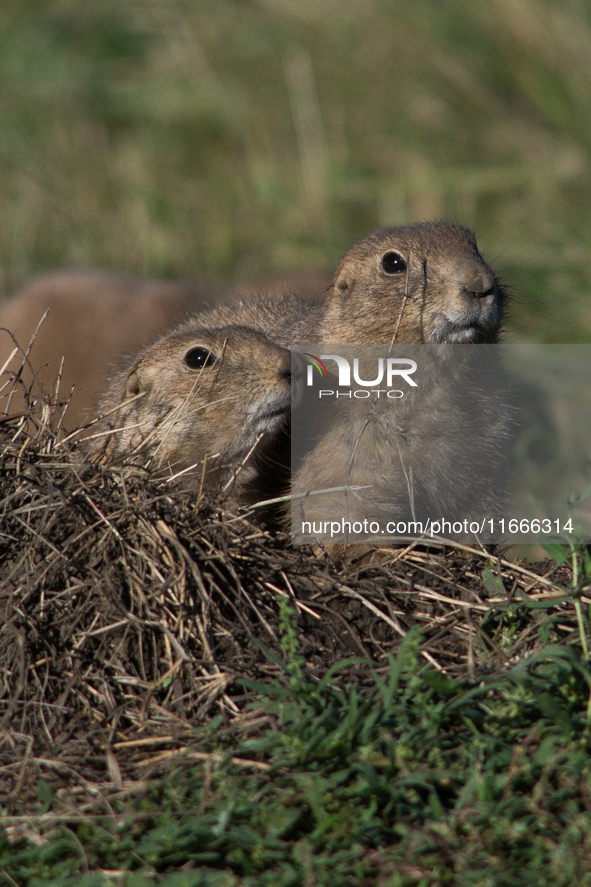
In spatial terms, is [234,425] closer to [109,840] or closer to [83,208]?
[109,840]

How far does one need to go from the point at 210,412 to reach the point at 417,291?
0.91 metres

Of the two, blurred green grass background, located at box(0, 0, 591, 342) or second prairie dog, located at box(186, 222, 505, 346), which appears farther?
blurred green grass background, located at box(0, 0, 591, 342)

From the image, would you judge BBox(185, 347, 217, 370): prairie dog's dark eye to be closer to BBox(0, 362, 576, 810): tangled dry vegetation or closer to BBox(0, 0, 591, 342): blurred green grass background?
BBox(0, 362, 576, 810): tangled dry vegetation

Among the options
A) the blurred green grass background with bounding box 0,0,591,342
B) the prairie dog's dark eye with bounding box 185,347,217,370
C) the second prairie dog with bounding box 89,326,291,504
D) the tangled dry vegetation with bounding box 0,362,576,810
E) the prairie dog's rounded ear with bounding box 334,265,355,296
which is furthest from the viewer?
the blurred green grass background with bounding box 0,0,591,342

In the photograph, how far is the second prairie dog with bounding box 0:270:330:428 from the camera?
5.36 metres

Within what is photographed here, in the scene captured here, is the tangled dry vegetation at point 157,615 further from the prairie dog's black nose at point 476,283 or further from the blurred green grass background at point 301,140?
the blurred green grass background at point 301,140

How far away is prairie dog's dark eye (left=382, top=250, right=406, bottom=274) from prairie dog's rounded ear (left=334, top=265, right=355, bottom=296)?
0.65 feet

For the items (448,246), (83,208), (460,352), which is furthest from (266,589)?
(83,208)

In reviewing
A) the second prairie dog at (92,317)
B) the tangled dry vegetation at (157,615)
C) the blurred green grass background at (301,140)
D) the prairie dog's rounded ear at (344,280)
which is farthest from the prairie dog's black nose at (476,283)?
the blurred green grass background at (301,140)

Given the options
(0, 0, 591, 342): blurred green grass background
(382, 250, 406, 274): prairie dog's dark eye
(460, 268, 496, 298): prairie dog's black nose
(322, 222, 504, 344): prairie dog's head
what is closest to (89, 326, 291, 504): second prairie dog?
(322, 222, 504, 344): prairie dog's head

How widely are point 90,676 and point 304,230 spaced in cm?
601

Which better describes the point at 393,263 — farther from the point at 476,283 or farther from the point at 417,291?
the point at 476,283

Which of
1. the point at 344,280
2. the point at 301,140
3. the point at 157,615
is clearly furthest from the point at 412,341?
the point at 301,140

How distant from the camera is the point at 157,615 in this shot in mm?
3098
